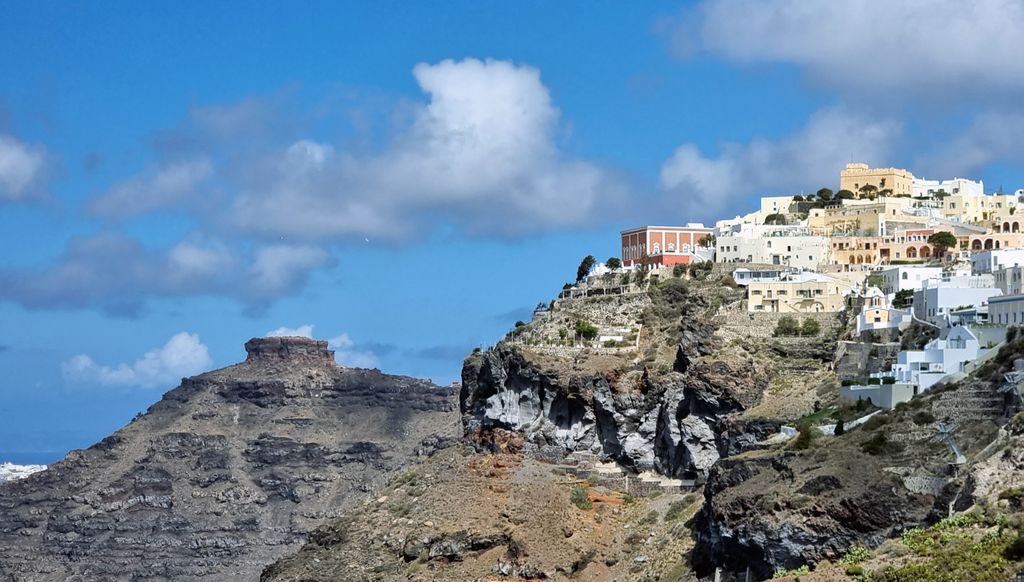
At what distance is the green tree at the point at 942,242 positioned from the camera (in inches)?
4220

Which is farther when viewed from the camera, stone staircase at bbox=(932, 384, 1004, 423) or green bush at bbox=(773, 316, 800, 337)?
green bush at bbox=(773, 316, 800, 337)

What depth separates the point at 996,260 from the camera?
95.3 metres

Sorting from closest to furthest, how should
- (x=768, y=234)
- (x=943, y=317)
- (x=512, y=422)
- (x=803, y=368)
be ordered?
1. (x=943, y=317)
2. (x=803, y=368)
3. (x=512, y=422)
4. (x=768, y=234)

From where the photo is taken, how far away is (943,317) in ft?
286

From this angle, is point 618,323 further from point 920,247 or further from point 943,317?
point 943,317

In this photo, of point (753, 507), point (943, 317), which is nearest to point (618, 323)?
point (943, 317)

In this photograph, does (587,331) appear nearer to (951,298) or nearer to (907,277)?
(907,277)

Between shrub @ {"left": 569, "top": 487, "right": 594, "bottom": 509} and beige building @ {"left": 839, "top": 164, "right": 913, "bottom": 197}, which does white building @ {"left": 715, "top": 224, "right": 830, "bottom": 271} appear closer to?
beige building @ {"left": 839, "top": 164, "right": 913, "bottom": 197}

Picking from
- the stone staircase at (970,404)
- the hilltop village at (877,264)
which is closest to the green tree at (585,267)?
the hilltop village at (877,264)

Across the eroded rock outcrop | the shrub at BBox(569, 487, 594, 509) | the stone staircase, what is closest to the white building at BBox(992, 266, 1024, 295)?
the eroded rock outcrop

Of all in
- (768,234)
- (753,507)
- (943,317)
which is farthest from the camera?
(768,234)

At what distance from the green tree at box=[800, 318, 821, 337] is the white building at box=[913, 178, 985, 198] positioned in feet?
87.3

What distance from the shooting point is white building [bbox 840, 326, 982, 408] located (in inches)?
3108

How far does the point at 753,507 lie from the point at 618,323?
118 feet
